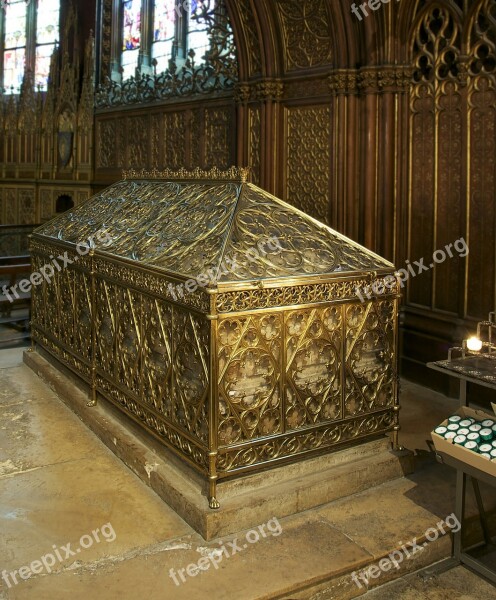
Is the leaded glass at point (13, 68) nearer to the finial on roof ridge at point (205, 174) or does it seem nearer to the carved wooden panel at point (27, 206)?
the carved wooden panel at point (27, 206)

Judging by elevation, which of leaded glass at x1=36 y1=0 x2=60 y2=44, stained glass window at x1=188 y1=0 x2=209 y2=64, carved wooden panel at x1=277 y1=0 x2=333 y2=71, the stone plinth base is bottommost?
the stone plinth base

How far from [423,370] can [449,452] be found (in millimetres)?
2434

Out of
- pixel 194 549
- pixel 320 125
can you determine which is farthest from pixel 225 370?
pixel 320 125

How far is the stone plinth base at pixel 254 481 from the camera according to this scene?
274 centimetres

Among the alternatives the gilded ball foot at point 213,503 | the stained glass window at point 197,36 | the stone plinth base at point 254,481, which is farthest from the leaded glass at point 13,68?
the gilded ball foot at point 213,503

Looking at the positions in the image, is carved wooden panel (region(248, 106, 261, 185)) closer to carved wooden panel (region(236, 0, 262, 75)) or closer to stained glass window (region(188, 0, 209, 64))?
carved wooden panel (region(236, 0, 262, 75))

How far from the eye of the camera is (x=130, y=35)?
945cm

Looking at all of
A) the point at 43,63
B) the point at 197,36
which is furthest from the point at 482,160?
the point at 43,63

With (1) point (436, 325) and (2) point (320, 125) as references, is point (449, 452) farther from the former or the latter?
(2) point (320, 125)

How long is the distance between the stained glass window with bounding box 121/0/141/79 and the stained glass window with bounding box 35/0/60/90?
1.98 meters

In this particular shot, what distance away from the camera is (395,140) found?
5.09m

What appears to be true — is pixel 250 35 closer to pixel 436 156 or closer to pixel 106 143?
pixel 436 156

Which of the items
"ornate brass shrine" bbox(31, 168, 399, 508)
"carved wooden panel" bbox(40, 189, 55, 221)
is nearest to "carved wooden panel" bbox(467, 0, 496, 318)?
"ornate brass shrine" bbox(31, 168, 399, 508)

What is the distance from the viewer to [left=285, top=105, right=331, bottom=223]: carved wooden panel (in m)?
5.55
